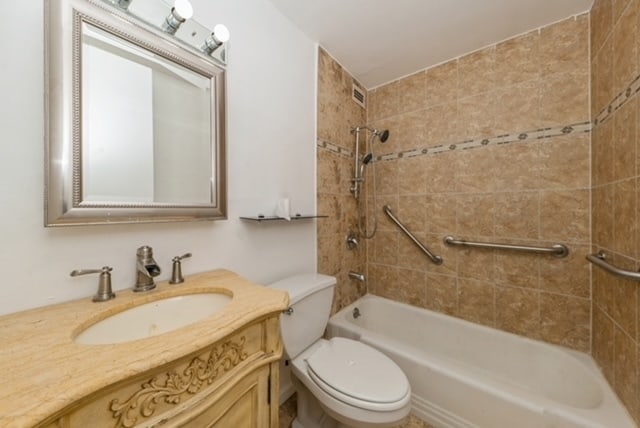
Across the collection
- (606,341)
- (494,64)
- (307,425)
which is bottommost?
(307,425)

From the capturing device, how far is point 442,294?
5.81ft

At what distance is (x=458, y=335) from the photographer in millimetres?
1662

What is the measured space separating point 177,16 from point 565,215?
2.13m

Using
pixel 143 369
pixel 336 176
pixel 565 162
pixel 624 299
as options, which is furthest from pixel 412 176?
pixel 143 369

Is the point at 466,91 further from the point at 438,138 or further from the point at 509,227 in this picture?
the point at 509,227

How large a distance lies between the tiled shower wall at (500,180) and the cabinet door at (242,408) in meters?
1.51

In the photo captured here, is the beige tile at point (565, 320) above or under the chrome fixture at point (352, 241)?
under

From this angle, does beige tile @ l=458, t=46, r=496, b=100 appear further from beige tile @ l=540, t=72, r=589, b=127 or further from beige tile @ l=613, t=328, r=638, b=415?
beige tile @ l=613, t=328, r=638, b=415

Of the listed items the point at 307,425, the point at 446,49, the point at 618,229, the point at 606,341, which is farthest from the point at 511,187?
the point at 307,425

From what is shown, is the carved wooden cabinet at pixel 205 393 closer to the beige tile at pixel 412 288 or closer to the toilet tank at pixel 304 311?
the toilet tank at pixel 304 311

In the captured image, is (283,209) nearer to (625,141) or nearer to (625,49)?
(625,141)

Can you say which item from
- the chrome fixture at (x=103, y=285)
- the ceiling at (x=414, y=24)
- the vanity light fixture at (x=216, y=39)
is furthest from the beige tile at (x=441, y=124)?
the chrome fixture at (x=103, y=285)

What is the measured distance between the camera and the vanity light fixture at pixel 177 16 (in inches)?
32.6

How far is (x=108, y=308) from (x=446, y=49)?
2.26 m
